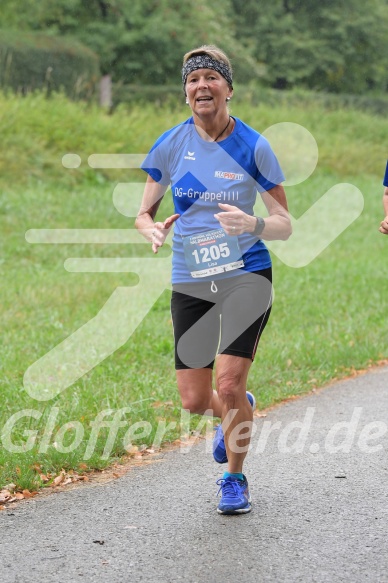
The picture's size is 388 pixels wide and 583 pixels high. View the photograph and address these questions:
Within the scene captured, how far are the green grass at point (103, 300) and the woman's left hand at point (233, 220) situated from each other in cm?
188

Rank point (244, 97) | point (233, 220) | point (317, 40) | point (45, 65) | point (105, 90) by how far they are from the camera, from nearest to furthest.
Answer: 1. point (233, 220)
2. point (45, 65)
3. point (105, 90)
4. point (244, 97)
5. point (317, 40)

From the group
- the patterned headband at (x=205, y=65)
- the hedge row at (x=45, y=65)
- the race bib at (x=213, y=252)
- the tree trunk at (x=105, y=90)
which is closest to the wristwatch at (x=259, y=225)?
the race bib at (x=213, y=252)

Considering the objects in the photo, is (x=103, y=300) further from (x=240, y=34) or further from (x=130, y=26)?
(x=240, y=34)

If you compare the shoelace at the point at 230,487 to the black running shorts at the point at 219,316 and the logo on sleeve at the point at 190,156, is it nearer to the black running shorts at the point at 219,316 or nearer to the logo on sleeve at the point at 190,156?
the black running shorts at the point at 219,316

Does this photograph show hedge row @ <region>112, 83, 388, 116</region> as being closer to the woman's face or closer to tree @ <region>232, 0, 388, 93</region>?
tree @ <region>232, 0, 388, 93</region>

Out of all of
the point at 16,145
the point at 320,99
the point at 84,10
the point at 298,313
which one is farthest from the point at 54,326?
the point at 320,99

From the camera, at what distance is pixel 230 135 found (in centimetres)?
523

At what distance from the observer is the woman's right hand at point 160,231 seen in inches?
200

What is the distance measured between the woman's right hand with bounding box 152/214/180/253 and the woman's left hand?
27 centimetres

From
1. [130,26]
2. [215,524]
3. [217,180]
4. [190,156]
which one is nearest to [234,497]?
[215,524]

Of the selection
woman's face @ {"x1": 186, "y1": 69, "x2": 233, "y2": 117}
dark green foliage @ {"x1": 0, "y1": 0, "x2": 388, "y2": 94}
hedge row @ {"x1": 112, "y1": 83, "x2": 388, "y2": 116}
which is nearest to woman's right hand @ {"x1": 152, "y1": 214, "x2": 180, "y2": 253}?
woman's face @ {"x1": 186, "y1": 69, "x2": 233, "y2": 117}

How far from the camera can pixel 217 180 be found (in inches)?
203

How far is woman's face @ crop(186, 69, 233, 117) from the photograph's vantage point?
5184 mm

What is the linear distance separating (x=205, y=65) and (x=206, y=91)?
0.13m
